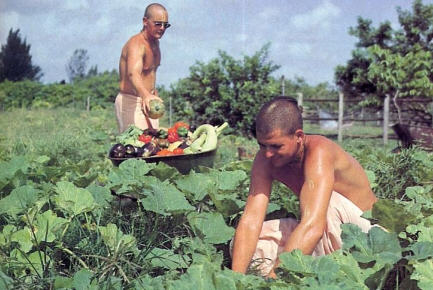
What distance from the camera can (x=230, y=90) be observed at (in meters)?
14.2

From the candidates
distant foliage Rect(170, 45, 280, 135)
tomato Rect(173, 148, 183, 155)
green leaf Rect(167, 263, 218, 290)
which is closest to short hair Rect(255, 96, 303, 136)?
green leaf Rect(167, 263, 218, 290)

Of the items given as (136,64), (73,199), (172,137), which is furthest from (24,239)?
(136,64)

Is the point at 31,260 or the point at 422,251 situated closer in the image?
the point at 422,251

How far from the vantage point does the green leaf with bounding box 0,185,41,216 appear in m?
2.91

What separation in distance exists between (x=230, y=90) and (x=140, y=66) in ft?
29.9

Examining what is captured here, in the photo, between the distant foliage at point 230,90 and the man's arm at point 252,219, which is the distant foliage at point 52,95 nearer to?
the distant foliage at point 230,90

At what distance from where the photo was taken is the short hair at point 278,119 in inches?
98.3

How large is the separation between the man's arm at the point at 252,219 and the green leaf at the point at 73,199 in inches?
28.8

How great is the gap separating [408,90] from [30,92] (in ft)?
55.4

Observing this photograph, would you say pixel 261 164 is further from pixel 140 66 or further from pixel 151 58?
pixel 151 58

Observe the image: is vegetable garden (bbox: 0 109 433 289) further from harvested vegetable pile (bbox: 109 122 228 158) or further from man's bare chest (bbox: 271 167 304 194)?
harvested vegetable pile (bbox: 109 122 228 158)

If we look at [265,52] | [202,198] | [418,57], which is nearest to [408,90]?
[418,57]

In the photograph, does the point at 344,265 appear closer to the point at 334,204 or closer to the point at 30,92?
the point at 334,204

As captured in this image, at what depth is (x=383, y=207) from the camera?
8.60 feet
